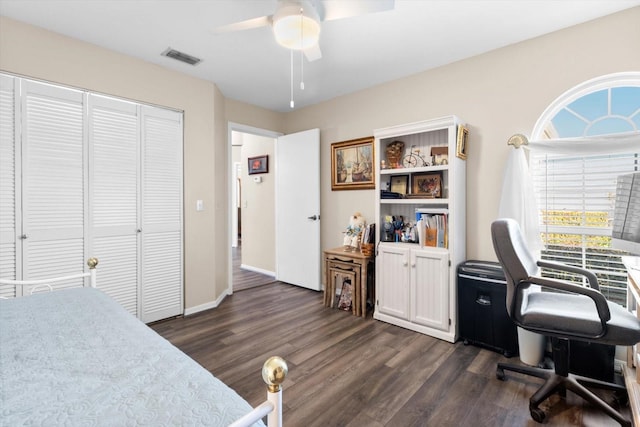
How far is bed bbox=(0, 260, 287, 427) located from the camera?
0.76 metres

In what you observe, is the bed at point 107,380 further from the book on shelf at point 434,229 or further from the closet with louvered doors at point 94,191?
the book on shelf at point 434,229

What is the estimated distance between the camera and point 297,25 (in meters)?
1.69

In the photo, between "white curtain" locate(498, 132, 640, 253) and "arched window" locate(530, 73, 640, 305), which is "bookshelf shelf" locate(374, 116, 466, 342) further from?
"arched window" locate(530, 73, 640, 305)

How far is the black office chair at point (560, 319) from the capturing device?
160cm

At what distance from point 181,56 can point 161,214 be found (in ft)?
5.06

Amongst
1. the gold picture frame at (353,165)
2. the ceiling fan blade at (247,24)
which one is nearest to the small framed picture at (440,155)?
the gold picture frame at (353,165)

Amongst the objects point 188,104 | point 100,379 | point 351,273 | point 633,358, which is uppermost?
A: point 188,104

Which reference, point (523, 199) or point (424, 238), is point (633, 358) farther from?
point (424, 238)

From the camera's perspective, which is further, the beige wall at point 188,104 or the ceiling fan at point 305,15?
the beige wall at point 188,104

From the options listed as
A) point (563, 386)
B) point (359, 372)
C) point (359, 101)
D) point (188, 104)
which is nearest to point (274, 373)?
point (359, 372)

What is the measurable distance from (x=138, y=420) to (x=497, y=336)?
254 cm

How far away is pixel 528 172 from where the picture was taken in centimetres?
250

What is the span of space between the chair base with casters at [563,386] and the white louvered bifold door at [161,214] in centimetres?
308

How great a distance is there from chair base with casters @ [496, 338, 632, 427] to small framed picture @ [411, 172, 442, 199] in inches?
Answer: 60.1
